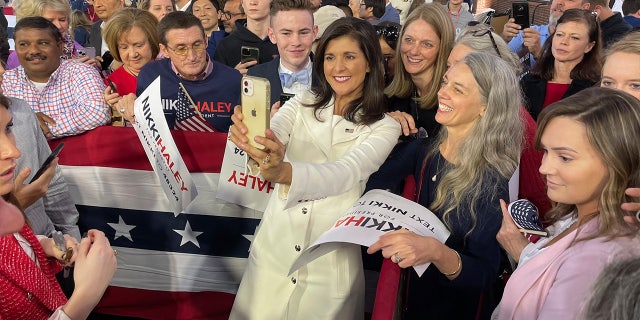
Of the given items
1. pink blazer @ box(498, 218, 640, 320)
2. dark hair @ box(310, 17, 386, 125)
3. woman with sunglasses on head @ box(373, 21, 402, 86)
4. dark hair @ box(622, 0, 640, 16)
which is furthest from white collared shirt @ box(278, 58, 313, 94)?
dark hair @ box(622, 0, 640, 16)

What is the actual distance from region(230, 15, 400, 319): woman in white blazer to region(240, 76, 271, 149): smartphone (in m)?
0.37

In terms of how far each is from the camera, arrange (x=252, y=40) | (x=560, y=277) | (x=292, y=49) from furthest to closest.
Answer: (x=252, y=40), (x=292, y=49), (x=560, y=277)

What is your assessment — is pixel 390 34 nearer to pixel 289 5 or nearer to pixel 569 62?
pixel 289 5

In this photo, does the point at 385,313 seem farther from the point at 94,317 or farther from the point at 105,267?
the point at 94,317

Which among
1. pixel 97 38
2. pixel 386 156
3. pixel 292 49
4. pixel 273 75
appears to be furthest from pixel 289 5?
pixel 97 38

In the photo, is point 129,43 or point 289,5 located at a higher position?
point 289,5

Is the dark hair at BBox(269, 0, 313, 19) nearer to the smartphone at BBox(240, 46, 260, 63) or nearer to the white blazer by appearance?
the smartphone at BBox(240, 46, 260, 63)

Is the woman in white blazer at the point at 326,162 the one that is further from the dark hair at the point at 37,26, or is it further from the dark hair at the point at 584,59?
the dark hair at the point at 584,59

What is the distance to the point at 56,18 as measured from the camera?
6289 mm

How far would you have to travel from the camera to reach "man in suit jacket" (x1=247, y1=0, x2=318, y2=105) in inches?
184

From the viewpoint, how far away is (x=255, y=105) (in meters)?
2.67

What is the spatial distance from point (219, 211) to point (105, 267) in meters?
1.94

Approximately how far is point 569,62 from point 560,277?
329 cm

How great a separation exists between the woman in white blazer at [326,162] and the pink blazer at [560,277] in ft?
3.14
